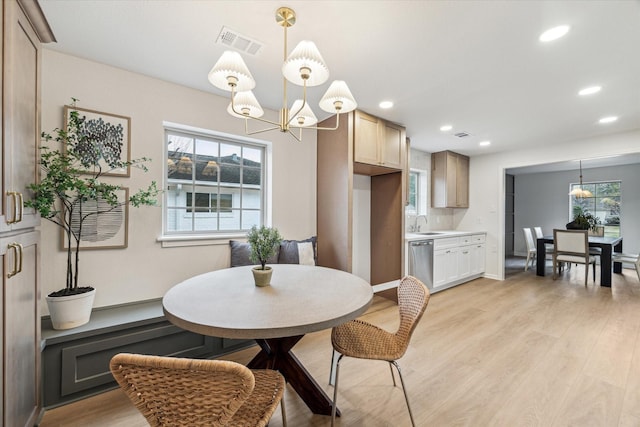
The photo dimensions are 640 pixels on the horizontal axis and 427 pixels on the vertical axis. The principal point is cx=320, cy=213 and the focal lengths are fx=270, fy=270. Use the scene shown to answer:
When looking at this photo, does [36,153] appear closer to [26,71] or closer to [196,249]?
[26,71]

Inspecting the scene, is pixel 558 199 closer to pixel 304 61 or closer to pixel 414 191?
pixel 414 191

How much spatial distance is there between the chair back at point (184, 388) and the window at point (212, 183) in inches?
81.0

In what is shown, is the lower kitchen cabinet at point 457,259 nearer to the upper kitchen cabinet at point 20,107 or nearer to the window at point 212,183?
the window at point 212,183

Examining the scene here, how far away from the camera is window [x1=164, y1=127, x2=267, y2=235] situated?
2.68 metres

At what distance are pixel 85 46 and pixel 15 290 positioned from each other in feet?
5.82

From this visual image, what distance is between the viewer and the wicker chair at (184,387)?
0.75 meters

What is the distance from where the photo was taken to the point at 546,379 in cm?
201

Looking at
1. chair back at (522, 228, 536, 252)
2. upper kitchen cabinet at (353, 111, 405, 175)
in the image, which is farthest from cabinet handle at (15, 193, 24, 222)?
chair back at (522, 228, 536, 252)

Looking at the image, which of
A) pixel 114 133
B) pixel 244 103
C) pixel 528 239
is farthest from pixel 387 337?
pixel 528 239

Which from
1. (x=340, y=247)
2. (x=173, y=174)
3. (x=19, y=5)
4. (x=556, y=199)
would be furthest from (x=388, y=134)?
(x=556, y=199)

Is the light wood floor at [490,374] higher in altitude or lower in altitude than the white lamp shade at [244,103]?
lower

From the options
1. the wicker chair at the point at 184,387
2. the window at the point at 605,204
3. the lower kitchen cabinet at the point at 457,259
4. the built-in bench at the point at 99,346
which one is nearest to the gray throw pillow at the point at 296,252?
the built-in bench at the point at 99,346

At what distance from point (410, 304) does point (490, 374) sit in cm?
117

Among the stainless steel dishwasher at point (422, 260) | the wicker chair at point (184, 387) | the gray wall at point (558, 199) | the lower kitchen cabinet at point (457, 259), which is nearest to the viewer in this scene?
the wicker chair at point (184, 387)
